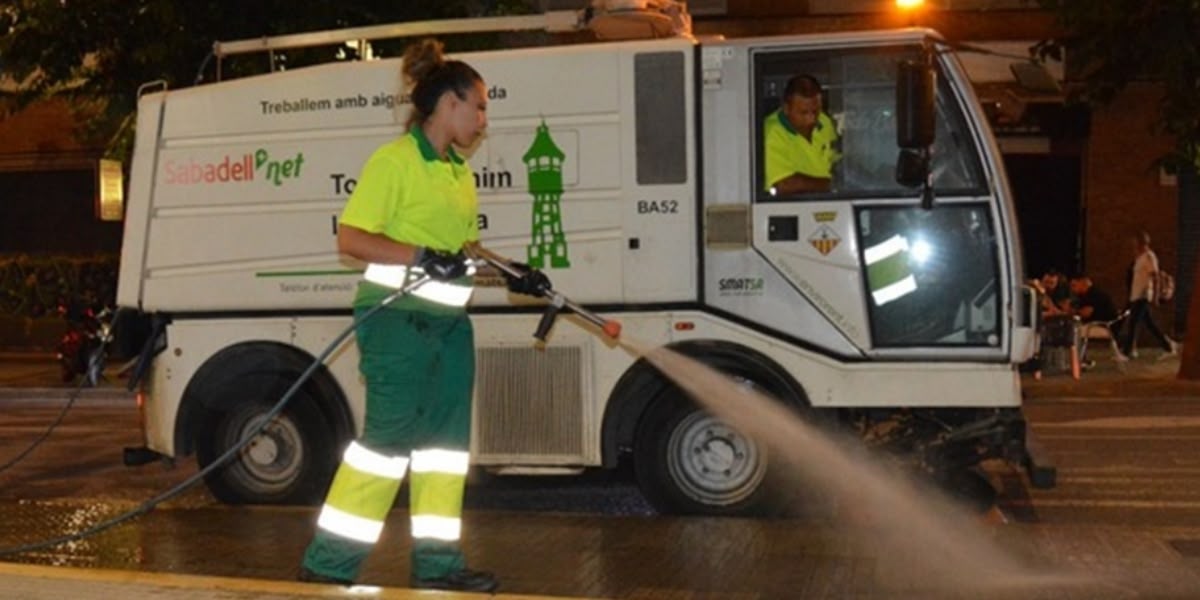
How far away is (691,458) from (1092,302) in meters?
13.5

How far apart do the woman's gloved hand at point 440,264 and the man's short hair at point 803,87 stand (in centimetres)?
302

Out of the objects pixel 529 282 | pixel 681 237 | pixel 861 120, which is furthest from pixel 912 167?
pixel 529 282

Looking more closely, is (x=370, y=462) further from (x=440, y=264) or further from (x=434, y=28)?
(x=434, y=28)

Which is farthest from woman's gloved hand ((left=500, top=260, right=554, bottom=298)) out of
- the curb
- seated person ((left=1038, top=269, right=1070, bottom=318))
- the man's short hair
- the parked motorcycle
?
the parked motorcycle

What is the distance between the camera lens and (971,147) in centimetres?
880

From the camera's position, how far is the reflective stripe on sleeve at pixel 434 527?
259 inches

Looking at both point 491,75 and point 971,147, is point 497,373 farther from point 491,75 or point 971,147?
point 971,147

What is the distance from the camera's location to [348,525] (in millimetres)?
6348

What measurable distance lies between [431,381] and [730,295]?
9.22 ft

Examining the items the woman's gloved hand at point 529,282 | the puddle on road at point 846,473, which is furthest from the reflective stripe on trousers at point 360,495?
the puddle on road at point 846,473

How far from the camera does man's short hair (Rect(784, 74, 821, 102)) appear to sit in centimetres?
884

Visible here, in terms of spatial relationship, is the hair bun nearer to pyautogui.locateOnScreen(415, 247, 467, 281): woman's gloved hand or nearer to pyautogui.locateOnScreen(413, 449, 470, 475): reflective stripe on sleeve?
pyautogui.locateOnScreen(415, 247, 467, 281): woman's gloved hand

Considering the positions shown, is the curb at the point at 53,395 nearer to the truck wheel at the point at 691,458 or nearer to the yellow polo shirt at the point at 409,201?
the truck wheel at the point at 691,458

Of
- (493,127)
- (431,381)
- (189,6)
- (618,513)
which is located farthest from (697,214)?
(189,6)
